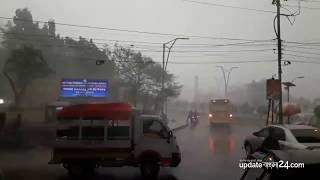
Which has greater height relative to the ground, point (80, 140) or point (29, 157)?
Answer: point (80, 140)

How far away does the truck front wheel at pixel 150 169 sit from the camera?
14062 millimetres

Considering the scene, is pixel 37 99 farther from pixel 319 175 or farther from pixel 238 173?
pixel 319 175

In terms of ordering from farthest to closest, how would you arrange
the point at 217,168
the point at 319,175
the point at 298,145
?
the point at 217,168
the point at 298,145
the point at 319,175

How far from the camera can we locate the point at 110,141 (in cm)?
1397

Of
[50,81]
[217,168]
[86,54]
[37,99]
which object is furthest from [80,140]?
[86,54]

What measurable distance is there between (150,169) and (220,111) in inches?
1370

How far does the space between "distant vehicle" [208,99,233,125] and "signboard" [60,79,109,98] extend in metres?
12.0

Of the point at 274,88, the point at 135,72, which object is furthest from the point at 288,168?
the point at 135,72

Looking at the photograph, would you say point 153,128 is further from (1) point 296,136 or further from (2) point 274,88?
(2) point 274,88

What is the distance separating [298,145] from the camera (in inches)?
524

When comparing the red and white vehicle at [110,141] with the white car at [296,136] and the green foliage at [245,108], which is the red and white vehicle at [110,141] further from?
the green foliage at [245,108]

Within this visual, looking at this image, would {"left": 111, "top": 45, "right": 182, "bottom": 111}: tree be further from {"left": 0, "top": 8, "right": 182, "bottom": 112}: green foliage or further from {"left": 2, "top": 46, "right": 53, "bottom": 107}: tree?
{"left": 2, "top": 46, "right": 53, "bottom": 107}: tree

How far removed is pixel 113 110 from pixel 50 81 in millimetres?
46341

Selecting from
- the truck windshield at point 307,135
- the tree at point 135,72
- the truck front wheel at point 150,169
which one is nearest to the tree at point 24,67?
the tree at point 135,72
